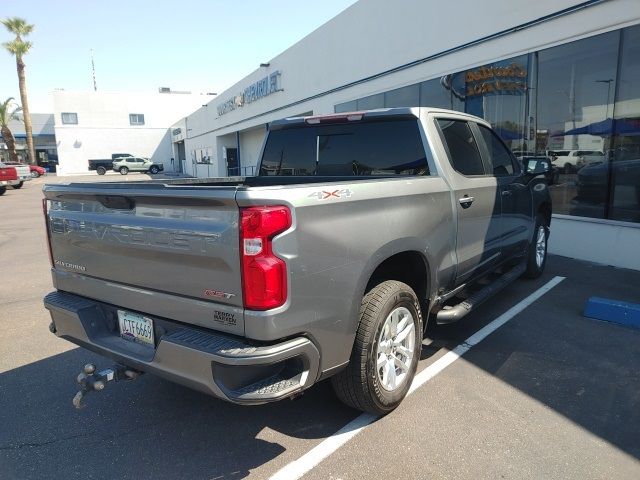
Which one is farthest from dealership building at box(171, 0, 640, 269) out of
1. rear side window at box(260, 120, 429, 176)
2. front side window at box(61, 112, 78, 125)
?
front side window at box(61, 112, 78, 125)

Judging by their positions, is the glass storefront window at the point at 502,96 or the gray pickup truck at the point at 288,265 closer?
the gray pickup truck at the point at 288,265

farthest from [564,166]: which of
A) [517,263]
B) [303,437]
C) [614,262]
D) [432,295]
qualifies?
[303,437]

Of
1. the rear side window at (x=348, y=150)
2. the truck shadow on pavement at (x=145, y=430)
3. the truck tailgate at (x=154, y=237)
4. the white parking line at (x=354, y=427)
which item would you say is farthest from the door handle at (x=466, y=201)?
the truck tailgate at (x=154, y=237)

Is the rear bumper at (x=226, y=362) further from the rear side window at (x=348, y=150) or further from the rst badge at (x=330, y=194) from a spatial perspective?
the rear side window at (x=348, y=150)

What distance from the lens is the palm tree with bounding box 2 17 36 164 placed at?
43366mm

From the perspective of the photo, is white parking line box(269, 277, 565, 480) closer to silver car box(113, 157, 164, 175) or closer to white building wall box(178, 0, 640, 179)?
white building wall box(178, 0, 640, 179)

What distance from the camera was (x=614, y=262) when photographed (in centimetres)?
731

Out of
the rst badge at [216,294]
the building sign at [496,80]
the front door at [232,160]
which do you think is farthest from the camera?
the front door at [232,160]

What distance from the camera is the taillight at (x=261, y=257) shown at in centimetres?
225

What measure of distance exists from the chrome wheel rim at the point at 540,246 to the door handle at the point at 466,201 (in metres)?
2.72

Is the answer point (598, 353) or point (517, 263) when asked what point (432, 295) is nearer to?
point (598, 353)

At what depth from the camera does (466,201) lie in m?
3.88

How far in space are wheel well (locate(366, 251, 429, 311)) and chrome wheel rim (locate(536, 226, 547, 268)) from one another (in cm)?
336

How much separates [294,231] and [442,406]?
73.7 inches
